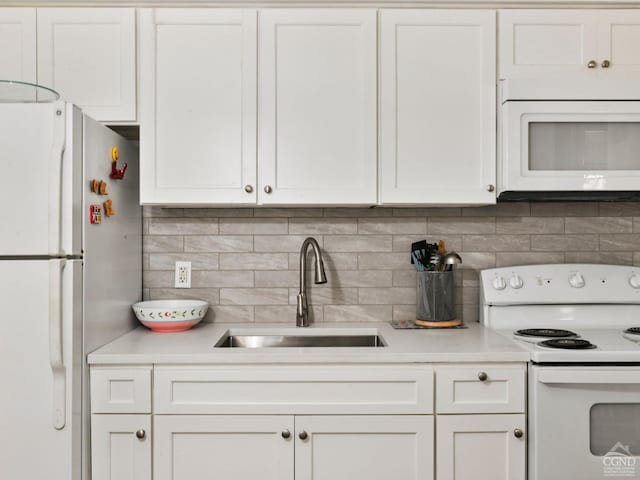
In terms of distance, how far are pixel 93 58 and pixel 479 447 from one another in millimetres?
2024

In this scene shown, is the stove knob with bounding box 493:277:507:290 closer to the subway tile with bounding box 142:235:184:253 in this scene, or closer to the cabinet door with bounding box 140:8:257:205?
the cabinet door with bounding box 140:8:257:205

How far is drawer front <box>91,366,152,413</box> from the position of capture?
1746mm

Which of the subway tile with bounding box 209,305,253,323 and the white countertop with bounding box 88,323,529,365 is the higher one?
the subway tile with bounding box 209,305,253,323

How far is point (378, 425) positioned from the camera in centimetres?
175

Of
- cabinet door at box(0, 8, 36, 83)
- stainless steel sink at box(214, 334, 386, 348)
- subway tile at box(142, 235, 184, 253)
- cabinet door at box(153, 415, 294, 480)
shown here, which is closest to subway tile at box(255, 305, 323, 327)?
stainless steel sink at box(214, 334, 386, 348)

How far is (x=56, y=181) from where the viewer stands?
1627mm

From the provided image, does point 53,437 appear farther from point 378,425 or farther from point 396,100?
point 396,100

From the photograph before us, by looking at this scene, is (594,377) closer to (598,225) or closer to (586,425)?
(586,425)

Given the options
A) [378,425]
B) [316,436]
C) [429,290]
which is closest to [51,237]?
[316,436]

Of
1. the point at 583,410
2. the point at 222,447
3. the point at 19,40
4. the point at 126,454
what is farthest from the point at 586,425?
the point at 19,40

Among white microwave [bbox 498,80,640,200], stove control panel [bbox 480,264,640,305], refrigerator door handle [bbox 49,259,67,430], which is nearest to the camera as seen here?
refrigerator door handle [bbox 49,259,67,430]

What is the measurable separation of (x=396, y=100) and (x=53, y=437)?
1691mm

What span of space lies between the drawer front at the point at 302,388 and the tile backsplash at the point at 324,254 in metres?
0.62

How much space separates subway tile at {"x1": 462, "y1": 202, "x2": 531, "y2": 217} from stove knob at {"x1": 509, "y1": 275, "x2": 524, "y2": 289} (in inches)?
12.5
